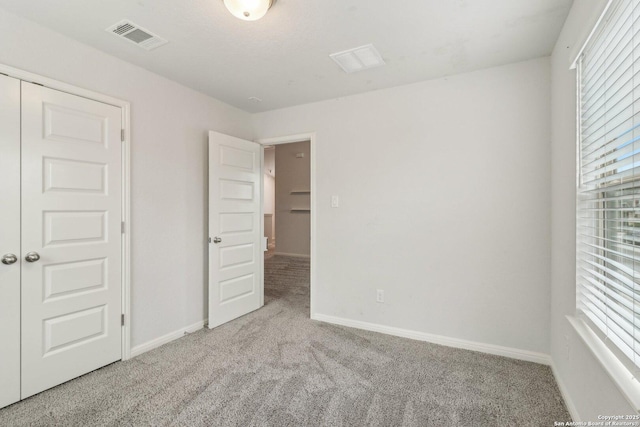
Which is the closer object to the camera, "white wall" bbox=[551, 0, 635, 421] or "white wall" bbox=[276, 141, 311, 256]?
"white wall" bbox=[551, 0, 635, 421]

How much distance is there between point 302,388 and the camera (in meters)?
2.02

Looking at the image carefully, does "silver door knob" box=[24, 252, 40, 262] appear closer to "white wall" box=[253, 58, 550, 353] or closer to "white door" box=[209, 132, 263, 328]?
"white door" box=[209, 132, 263, 328]

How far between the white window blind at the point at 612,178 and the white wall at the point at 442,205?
2.53ft

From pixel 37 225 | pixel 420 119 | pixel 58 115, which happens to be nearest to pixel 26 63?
pixel 58 115

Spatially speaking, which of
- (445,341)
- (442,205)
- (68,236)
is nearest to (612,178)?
(442,205)

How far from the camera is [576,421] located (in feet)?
5.33

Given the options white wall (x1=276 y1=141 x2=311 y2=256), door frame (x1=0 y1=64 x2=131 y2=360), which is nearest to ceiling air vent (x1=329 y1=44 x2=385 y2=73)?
door frame (x1=0 y1=64 x2=131 y2=360)

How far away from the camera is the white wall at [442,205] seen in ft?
7.80

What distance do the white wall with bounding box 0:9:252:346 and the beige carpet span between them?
Answer: 1.28 ft

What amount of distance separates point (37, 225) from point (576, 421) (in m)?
3.47

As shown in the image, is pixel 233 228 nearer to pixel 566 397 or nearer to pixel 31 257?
pixel 31 257

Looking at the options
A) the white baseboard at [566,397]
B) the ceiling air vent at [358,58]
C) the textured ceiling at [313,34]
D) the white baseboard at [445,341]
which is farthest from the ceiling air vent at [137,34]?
the white baseboard at [566,397]

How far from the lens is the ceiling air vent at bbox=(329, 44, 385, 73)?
7.33 feet

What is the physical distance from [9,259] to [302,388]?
6.68ft
